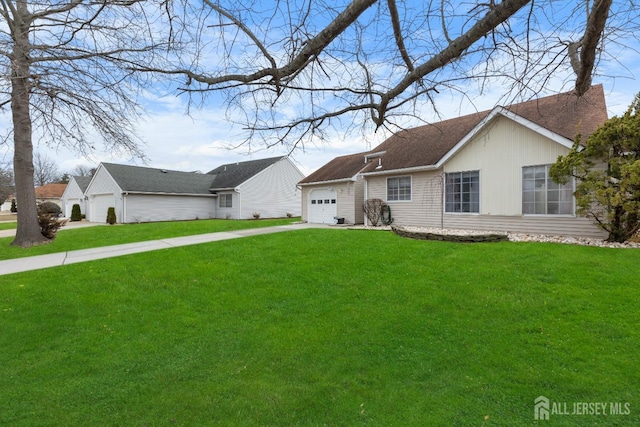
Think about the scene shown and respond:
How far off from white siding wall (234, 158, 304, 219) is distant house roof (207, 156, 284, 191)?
0.56 metres

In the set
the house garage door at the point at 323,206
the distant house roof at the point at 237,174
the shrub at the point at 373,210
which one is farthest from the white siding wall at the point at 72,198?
the shrub at the point at 373,210

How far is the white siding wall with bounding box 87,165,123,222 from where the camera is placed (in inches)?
945

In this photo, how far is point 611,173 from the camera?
834cm

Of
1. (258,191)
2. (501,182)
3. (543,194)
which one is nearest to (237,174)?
(258,191)

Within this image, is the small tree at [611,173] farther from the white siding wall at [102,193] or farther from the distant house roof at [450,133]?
the white siding wall at [102,193]

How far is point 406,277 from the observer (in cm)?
645

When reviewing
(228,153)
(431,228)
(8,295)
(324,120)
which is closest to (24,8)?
(8,295)

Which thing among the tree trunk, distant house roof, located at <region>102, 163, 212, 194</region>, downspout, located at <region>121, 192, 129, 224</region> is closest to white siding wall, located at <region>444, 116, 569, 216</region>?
the tree trunk

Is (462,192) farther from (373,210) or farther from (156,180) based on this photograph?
Result: (156,180)

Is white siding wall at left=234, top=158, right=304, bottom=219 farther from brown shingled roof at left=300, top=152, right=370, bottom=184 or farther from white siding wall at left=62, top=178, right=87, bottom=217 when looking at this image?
white siding wall at left=62, top=178, right=87, bottom=217

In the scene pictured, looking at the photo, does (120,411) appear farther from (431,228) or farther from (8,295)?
(431,228)

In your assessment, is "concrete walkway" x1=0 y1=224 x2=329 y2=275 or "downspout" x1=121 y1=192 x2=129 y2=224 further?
"downspout" x1=121 y1=192 x2=129 y2=224

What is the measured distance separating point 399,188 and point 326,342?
11515mm

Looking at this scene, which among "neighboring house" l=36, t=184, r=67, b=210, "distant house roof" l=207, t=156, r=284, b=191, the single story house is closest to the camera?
the single story house
